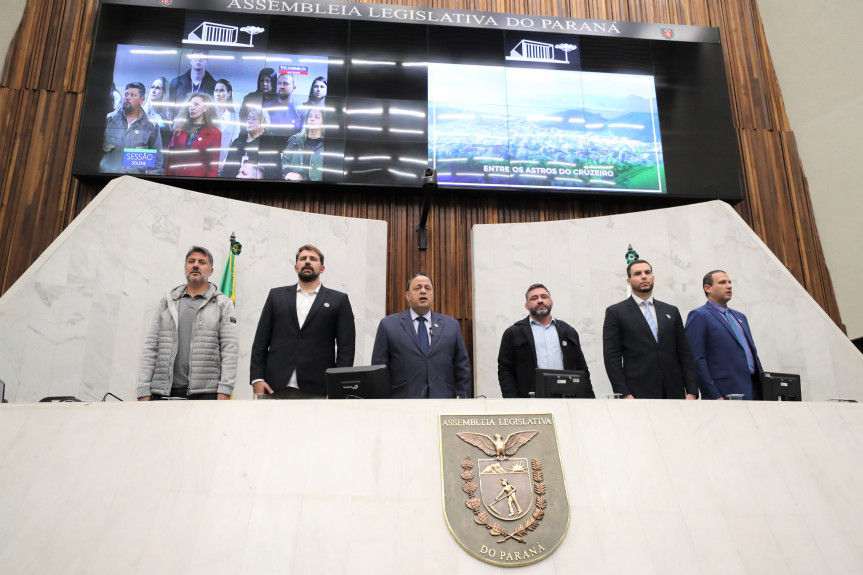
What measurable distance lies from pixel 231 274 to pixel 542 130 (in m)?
3.22

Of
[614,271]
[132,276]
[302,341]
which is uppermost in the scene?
[614,271]

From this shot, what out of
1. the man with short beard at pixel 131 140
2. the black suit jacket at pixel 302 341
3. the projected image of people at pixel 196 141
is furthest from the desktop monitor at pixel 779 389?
the man with short beard at pixel 131 140

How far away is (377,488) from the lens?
2.38 metres

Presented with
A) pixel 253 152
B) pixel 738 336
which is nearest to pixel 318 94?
pixel 253 152

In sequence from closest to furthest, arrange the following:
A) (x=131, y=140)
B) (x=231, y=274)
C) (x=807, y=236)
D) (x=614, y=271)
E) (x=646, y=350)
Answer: (x=646, y=350) < (x=231, y=274) < (x=614, y=271) < (x=131, y=140) < (x=807, y=236)

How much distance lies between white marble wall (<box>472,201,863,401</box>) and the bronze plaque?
9.80 ft

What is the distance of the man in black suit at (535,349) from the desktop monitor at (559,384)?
89 cm

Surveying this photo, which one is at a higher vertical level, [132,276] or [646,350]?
[132,276]

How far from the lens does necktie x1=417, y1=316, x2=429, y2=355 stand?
348 cm

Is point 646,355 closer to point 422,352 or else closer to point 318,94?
point 422,352

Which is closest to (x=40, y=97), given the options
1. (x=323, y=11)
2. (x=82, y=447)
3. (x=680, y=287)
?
(x=323, y=11)

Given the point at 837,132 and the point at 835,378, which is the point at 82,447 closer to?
the point at 835,378

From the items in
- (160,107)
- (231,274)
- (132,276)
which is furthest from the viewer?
(160,107)

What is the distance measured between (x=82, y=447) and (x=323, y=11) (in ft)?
17.2
